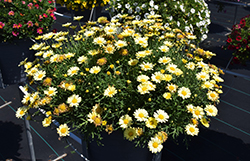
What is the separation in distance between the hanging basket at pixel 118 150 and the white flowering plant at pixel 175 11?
52.7 inches

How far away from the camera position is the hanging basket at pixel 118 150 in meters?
1.04

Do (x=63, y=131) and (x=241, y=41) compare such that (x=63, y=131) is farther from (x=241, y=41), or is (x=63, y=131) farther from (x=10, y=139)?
(x=241, y=41)

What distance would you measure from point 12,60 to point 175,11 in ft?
4.74

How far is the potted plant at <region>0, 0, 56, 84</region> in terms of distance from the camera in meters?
1.65

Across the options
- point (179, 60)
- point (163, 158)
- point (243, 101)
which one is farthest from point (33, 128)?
point (243, 101)

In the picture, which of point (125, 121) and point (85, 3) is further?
point (85, 3)

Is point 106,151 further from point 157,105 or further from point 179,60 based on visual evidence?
point 179,60

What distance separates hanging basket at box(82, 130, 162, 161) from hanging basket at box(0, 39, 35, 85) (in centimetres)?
86

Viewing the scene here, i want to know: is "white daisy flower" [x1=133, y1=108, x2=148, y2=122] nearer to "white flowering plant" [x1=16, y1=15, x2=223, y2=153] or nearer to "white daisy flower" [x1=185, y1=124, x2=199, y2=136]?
"white flowering plant" [x1=16, y1=15, x2=223, y2=153]

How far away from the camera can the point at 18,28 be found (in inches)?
67.5

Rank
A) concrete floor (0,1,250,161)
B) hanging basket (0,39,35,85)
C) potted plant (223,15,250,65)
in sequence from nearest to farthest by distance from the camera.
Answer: hanging basket (0,39,35,85)
concrete floor (0,1,250,161)
potted plant (223,15,250,65)

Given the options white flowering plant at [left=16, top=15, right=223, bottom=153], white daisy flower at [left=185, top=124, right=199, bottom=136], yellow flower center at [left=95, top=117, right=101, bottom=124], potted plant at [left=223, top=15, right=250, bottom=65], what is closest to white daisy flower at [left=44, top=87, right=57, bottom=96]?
white flowering plant at [left=16, top=15, right=223, bottom=153]

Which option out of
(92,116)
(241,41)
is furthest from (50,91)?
(241,41)

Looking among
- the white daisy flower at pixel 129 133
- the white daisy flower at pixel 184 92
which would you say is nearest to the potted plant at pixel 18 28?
the white daisy flower at pixel 129 133
